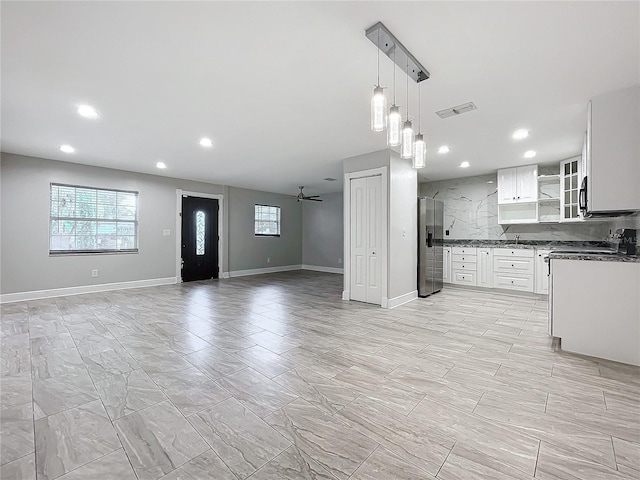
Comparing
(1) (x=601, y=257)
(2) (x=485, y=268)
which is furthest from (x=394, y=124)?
(2) (x=485, y=268)

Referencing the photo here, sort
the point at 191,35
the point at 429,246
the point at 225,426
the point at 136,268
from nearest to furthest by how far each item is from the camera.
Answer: the point at 225,426 → the point at 191,35 → the point at 429,246 → the point at 136,268

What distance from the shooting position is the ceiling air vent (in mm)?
2955

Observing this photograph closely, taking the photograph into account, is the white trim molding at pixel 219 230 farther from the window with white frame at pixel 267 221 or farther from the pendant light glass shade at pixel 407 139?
the pendant light glass shade at pixel 407 139

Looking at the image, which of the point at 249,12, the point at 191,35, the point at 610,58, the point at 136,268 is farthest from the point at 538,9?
the point at 136,268

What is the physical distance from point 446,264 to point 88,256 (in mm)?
7595

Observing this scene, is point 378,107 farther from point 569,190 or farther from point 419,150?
point 569,190

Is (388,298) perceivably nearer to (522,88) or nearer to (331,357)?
(331,357)

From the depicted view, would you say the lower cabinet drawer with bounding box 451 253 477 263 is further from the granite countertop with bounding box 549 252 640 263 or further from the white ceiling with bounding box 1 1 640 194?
the granite countertop with bounding box 549 252 640 263

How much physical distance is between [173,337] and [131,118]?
103 inches

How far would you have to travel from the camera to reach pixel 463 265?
623cm

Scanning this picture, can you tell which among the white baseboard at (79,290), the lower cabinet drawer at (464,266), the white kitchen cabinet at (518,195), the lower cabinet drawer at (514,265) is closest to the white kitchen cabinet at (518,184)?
the white kitchen cabinet at (518,195)

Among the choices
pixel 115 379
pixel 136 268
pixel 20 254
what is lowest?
pixel 115 379

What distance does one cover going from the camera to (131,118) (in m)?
3.33

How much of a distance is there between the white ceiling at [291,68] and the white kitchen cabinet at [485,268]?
239 centimetres
